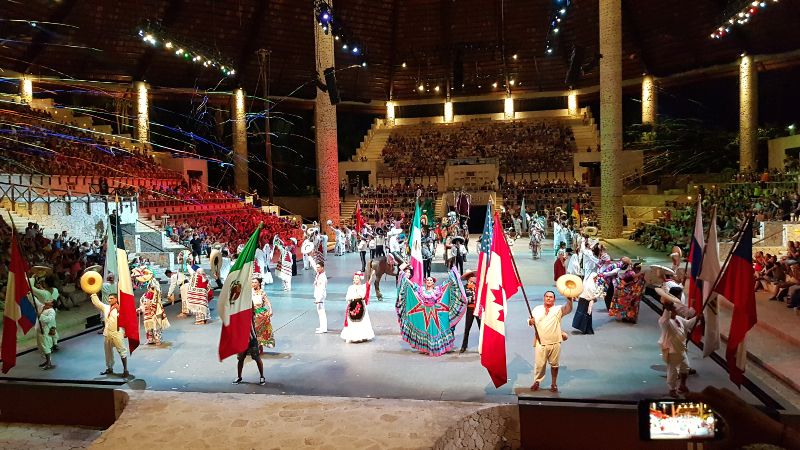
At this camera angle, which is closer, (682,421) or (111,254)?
(682,421)

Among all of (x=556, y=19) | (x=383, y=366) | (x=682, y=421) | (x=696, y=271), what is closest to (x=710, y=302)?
(x=696, y=271)

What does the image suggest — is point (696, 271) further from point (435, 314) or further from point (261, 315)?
point (261, 315)

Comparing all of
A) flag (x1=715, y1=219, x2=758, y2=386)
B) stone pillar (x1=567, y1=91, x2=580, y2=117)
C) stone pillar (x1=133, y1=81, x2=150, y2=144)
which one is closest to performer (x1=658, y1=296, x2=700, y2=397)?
flag (x1=715, y1=219, x2=758, y2=386)

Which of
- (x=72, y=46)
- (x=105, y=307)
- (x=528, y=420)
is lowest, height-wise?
(x=528, y=420)

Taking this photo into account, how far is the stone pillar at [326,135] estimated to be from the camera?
20938 millimetres

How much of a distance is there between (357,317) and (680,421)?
6.09 meters

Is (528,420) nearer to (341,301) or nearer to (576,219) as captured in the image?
(341,301)

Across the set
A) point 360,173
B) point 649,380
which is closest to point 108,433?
point 649,380

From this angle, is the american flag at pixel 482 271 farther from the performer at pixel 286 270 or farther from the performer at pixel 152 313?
the performer at pixel 286 270

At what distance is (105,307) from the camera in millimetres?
7691

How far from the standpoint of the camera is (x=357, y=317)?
882 cm

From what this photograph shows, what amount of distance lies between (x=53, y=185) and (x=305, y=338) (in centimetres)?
1236

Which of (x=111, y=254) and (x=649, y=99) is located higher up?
(x=649, y=99)

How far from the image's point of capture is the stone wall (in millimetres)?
5895
